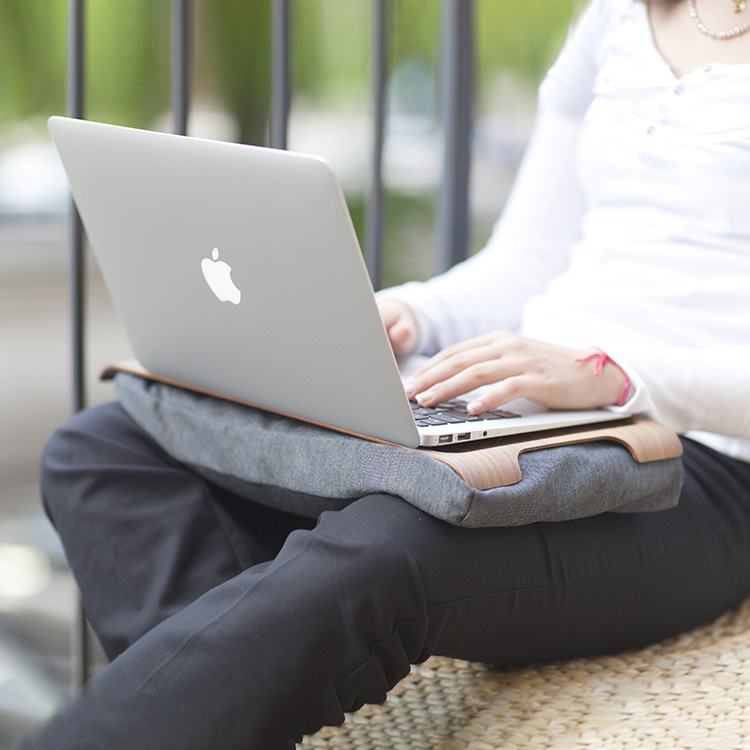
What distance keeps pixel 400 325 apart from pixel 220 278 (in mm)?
333

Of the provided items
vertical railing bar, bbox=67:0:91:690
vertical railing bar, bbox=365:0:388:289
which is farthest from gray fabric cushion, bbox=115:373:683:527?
vertical railing bar, bbox=365:0:388:289

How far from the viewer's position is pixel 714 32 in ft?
3.27

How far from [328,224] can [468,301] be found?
1.80ft

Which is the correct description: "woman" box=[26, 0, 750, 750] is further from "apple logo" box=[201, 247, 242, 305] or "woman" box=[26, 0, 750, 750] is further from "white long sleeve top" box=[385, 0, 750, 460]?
"apple logo" box=[201, 247, 242, 305]

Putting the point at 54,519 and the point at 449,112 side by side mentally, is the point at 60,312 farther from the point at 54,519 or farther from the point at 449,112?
Answer: the point at 54,519

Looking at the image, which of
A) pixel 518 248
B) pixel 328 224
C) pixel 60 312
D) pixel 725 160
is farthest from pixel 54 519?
pixel 60 312

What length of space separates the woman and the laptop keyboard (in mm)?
13

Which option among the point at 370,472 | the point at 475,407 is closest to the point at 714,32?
the point at 475,407

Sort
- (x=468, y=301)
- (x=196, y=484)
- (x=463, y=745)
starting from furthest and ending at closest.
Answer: (x=468, y=301) < (x=196, y=484) < (x=463, y=745)

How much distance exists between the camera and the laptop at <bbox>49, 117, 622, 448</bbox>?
0.64m

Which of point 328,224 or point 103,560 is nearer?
point 328,224

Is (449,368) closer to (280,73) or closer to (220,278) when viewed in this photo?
(220,278)

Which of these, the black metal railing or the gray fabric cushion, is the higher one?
the black metal railing

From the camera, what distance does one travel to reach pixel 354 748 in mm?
827
